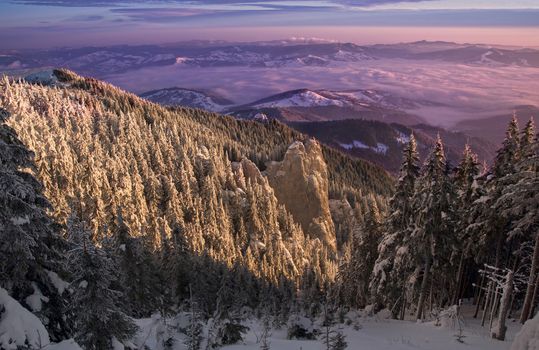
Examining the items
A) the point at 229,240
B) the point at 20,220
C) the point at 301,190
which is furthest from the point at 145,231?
the point at 301,190

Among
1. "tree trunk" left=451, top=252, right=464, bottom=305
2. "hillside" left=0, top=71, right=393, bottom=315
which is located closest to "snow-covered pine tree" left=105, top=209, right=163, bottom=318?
"hillside" left=0, top=71, right=393, bottom=315

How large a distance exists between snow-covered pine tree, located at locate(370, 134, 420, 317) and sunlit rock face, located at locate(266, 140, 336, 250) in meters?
76.7

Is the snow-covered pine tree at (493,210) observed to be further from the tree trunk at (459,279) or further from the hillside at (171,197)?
the hillside at (171,197)

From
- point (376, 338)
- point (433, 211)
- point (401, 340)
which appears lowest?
point (376, 338)

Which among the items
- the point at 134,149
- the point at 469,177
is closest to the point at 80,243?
the point at 469,177

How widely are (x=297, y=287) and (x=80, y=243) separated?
6012 cm

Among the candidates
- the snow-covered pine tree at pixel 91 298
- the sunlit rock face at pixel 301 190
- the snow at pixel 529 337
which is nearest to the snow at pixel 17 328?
the snow-covered pine tree at pixel 91 298

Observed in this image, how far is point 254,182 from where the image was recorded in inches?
4099

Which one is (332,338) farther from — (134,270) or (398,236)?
(134,270)

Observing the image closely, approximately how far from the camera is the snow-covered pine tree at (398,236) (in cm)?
2923

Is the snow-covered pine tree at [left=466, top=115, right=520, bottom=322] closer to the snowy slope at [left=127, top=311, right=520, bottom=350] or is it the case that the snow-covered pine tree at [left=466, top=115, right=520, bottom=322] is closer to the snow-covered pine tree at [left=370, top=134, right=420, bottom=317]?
the snow-covered pine tree at [left=370, top=134, right=420, bottom=317]

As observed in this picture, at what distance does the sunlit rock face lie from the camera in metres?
113

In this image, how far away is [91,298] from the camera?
13.9 meters

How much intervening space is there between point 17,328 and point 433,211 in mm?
23854
